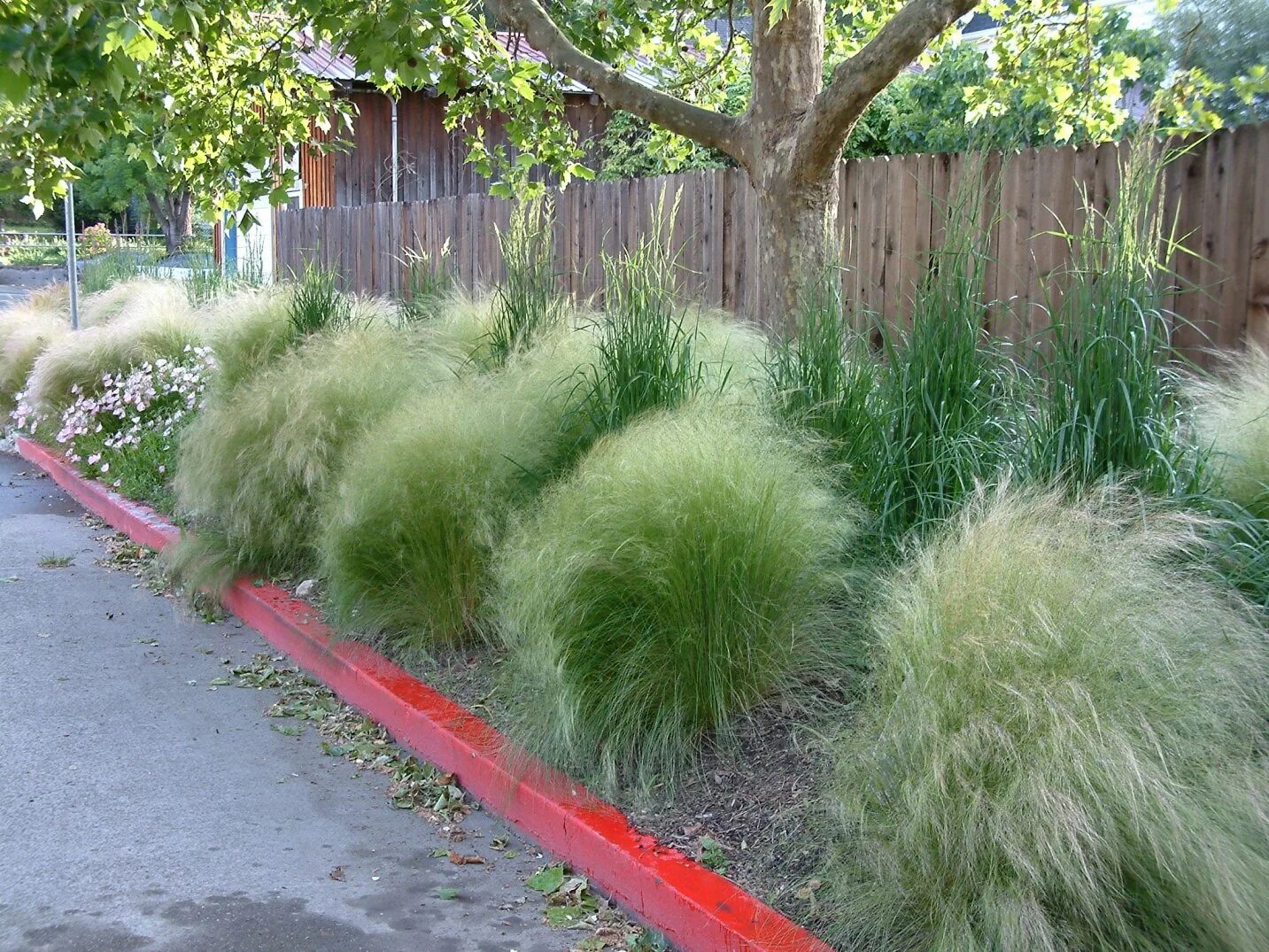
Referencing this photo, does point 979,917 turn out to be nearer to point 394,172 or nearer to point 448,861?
point 448,861

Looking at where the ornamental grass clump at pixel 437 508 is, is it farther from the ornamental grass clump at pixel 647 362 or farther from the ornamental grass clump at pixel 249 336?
the ornamental grass clump at pixel 249 336

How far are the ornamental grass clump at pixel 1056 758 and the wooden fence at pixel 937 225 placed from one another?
1.50 metres

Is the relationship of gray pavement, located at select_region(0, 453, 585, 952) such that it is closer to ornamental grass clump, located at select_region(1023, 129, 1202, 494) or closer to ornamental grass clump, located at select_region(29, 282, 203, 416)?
ornamental grass clump, located at select_region(1023, 129, 1202, 494)

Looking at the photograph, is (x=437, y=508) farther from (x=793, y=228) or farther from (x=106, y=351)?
(x=106, y=351)

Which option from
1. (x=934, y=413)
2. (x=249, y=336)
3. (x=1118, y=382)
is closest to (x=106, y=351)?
(x=249, y=336)

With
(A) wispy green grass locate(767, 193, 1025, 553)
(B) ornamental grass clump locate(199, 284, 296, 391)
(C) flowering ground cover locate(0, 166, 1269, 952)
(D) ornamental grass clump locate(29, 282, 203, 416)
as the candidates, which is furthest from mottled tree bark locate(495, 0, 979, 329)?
(D) ornamental grass clump locate(29, 282, 203, 416)

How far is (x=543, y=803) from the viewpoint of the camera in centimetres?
428

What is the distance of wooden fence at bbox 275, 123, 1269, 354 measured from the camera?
648 cm

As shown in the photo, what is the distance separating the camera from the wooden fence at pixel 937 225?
6.48 m

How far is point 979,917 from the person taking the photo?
9.41ft

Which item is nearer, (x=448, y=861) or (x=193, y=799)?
(x=448, y=861)

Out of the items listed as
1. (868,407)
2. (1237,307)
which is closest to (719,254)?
(1237,307)

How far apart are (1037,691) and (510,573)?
214 cm

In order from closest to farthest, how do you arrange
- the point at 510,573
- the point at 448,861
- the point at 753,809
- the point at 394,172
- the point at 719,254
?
1. the point at 753,809
2. the point at 448,861
3. the point at 510,573
4. the point at 719,254
5. the point at 394,172
